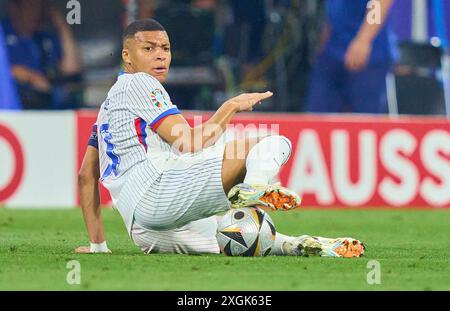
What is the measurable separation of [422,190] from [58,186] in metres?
4.16

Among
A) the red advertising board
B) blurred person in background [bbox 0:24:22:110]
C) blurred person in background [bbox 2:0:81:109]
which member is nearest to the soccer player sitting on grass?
the red advertising board

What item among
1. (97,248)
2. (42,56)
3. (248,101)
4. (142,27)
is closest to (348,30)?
(42,56)

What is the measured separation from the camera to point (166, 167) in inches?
324

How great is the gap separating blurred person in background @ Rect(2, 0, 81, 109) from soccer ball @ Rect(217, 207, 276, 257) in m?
8.56

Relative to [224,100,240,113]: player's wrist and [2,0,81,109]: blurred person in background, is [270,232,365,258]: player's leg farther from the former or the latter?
[2,0,81,109]: blurred person in background

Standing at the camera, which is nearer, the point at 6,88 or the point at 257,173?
the point at 257,173

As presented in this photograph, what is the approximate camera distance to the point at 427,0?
55.8ft

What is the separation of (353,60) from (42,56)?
4.16 m

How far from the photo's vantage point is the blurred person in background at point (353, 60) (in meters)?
16.0

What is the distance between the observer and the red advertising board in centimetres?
1429

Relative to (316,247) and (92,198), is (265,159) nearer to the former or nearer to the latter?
(316,247)

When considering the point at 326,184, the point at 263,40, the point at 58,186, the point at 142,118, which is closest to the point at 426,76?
the point at 263,40
